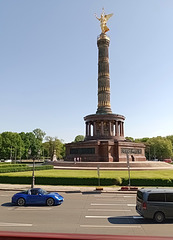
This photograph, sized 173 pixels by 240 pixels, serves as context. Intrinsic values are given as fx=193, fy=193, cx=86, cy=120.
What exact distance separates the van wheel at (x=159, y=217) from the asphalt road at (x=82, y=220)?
0.91 feet

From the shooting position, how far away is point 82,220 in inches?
449

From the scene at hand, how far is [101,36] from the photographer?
59.3m

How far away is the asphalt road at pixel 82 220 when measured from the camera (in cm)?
975

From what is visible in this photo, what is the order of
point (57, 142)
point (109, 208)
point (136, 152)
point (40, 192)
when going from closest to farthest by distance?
1. point (109, 208)
2. point (40, 192)
3. point (136, 152)
4. point (57, 142)

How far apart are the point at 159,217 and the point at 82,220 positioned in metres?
4.54

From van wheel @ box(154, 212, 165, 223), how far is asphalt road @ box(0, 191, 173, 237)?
0.28 metres

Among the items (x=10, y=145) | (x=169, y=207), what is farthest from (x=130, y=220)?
(x=10, y=145)

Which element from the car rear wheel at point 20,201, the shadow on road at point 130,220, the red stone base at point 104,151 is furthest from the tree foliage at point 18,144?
the shadow on road at point 130,220

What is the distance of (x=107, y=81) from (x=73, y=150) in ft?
75.2

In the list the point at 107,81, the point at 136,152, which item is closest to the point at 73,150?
the point at 136,152

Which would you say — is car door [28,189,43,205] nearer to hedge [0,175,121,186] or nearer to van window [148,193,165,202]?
van window [148,193,165,202]

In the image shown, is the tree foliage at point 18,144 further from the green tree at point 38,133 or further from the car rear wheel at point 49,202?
the car rear wheel at point 49,202

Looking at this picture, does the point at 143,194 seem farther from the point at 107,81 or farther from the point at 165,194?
the point at 107,81

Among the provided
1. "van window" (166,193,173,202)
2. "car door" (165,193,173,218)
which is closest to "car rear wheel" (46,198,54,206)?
"car door" (165,193,173,218)
